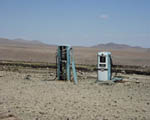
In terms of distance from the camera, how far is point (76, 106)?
36.6 feet

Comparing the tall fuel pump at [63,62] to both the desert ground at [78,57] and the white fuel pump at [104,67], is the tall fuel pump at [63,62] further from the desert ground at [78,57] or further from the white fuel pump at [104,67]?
the desert ground at [78,57]

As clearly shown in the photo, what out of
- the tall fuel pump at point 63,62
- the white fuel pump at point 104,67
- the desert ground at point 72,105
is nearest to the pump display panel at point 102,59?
the white fuel pump at point 104,67

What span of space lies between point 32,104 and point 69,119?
2.61 m

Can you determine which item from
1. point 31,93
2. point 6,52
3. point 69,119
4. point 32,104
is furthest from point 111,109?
point 6,52

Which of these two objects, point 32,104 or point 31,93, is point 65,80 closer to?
point 31,93

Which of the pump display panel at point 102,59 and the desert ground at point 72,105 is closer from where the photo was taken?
the desert ground at point 72,105

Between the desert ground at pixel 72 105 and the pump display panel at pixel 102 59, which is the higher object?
the pump display panel at pixel 102 59

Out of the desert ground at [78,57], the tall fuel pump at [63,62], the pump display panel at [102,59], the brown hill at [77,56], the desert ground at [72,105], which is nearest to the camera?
the desert ground at [72,105]

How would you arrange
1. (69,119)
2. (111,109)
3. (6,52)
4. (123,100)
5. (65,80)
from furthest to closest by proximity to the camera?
(6,52) → (65,80) → (123,100) → (111,109) → (69,119)

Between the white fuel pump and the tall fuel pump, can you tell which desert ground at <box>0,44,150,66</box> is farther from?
the white fuel pump

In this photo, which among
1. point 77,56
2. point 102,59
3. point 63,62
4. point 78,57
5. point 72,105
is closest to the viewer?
point 72,105

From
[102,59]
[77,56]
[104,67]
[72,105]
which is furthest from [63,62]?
[77,56]

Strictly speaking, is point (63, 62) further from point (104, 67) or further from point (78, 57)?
A: point (78, 57)

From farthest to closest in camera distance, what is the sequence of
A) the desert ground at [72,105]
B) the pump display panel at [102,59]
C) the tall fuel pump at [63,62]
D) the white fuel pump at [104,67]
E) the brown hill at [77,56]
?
the brown hill at [77,56]
the tall fuel pump at [63,62]
the pump display panel at [102,59]
the white fuel pump at [104,67]
the desert ground at [72,105]
